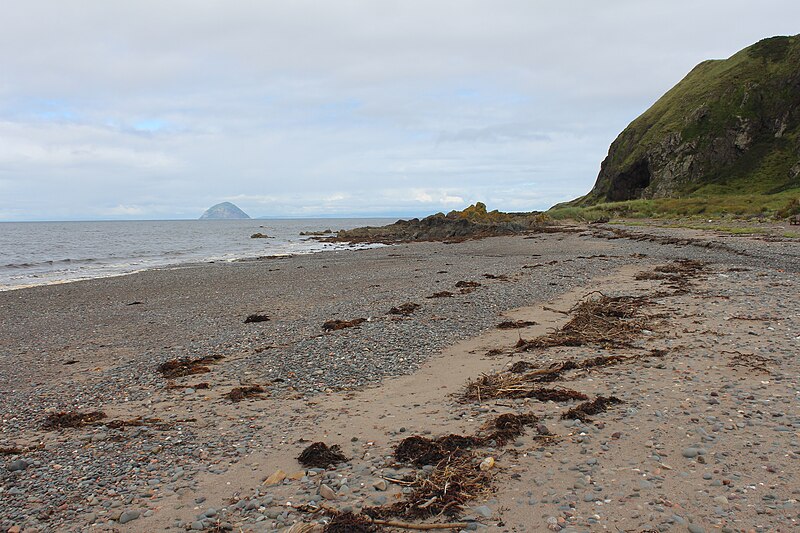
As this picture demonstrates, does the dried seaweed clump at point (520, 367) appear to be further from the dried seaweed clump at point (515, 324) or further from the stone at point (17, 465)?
the stone at point (17, 465)

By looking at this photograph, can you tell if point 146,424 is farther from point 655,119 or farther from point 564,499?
point 655,119

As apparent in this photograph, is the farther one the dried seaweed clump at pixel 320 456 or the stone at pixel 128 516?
the dried seaweed clump at pixel 320 456

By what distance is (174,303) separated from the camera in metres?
19.3

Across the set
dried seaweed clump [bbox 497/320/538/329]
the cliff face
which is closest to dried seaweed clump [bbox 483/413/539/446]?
dried seaweed clump [bbox 497/320/538/329]

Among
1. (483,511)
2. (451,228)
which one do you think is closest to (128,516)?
(483,511)

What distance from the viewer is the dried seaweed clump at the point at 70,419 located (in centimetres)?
740

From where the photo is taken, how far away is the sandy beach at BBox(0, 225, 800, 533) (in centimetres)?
468

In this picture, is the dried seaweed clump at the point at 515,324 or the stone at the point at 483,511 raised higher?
the dried seaweed clump at the point at 515,324

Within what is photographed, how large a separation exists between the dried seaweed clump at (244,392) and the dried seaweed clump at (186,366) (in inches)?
70.5

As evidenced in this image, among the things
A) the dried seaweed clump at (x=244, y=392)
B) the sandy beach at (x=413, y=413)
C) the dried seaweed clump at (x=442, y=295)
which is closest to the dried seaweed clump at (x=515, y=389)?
the sandy beach at (x=413, y=413)

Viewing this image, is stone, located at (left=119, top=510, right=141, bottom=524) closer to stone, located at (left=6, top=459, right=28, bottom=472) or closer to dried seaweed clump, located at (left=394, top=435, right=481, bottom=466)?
stone, located at (left=6, top=459, right=28, bottom=472)

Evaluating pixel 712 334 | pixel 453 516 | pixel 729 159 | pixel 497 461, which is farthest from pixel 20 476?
pixel 729 159

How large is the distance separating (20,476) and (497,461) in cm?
551

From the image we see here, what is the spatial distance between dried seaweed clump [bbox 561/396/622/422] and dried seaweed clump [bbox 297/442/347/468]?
110 inches
